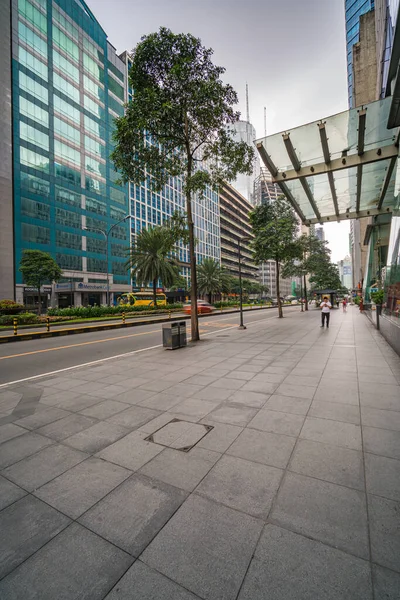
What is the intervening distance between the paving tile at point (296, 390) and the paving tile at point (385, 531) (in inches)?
96.7

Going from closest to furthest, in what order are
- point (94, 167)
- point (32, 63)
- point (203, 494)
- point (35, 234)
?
point (203, 494) → point (35, 234) → point (32, 63) → point (94, 167)

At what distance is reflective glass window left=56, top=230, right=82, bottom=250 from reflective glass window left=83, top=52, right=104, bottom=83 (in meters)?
35.3

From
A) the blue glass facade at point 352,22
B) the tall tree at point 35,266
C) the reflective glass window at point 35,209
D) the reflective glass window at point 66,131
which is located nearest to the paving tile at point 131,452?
the tall tree at point 35,266

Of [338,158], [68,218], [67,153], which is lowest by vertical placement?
[338,158]

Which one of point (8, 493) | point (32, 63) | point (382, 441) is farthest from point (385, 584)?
point (32, 63)

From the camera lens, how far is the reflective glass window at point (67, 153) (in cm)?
4925

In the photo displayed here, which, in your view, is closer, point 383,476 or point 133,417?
point 383,476

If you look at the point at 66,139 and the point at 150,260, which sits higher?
the point at 66,139

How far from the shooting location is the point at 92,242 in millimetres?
54844

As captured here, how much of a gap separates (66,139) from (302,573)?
63.8 m

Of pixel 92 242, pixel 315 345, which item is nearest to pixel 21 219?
pixel 92 242

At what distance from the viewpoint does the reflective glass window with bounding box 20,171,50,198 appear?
43938 millimetres

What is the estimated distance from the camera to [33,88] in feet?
151

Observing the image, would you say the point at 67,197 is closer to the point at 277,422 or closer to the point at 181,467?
the point at 277,422
